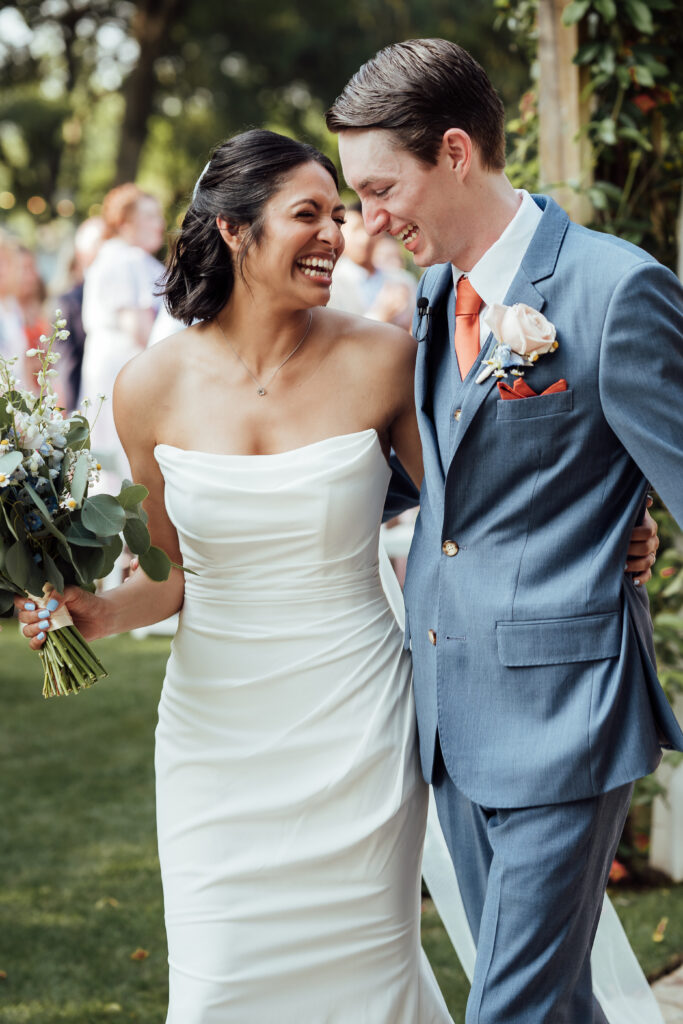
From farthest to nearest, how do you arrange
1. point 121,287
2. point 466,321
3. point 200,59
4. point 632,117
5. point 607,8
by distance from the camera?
point 200,59 → point 121,287 → point 632,117 → point 607,8 → point 466,321

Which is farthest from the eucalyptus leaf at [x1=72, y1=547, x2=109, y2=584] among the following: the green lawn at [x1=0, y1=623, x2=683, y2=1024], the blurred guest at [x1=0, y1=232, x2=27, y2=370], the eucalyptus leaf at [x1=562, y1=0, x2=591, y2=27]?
the blurred guest at [x1=0, y1=232, x2=27, y2=370]

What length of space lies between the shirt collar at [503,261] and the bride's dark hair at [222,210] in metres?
0.62

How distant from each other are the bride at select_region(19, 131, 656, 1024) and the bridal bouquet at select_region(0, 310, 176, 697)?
90 mm

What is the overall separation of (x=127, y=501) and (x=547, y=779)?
1.04 meters

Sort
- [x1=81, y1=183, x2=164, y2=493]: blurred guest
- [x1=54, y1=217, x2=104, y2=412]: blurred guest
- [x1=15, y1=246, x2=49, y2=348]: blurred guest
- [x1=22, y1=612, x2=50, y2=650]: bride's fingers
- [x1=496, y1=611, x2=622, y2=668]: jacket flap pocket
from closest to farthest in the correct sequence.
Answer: [x1=496, y1=611, x2=622, y2=668]: jacket flap pocket
[x1=22, y1=612, x2=50, y2=650]: bride's fingers
[x1=81, y1=183, x2=164, y2=493]: blurred guest
[x1=54, y1=217, x2=104, y2=412]: blurred guest
[x1=15, y1=246, x2=49, y2=348]: blurred guest

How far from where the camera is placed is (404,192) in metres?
2.37

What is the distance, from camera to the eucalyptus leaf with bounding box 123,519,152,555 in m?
2.63

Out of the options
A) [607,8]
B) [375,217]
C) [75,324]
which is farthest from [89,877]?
[75,324]

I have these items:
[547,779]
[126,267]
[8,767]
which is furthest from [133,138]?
[547,779]

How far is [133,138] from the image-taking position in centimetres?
1758

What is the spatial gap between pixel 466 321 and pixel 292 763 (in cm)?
107

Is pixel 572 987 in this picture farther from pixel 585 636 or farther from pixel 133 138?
pixel 133 138

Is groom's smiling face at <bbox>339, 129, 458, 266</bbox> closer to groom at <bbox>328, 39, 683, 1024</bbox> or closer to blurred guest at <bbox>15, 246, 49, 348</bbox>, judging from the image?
groom at <bbox>328, 39, 683, 1024</bbox>

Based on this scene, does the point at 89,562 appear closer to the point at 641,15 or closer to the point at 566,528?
the point at 566,528
